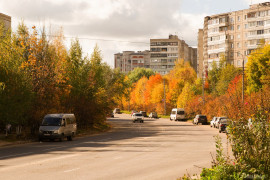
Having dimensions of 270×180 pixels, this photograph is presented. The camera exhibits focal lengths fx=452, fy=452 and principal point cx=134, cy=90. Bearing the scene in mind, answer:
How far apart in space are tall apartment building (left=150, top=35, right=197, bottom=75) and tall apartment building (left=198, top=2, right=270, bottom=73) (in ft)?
188

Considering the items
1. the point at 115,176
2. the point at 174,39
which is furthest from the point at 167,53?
the point at 115,176

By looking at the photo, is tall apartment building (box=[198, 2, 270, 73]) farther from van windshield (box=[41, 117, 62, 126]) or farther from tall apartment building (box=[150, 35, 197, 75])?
van windshield (box=[41, 117, 62, 126])

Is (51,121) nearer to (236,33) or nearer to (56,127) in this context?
(56,127)

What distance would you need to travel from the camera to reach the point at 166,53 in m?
190

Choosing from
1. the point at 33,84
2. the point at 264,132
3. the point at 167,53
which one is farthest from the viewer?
the point at 167,53

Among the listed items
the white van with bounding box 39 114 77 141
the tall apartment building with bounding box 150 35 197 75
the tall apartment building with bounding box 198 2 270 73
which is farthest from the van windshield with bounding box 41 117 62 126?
the tall apartment building with bounding box 150 35 197 75

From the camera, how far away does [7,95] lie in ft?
105

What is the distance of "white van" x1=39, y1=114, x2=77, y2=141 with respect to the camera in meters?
32.3

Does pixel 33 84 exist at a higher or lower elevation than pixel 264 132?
higher

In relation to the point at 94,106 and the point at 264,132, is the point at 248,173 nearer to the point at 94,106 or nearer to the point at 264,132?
the point at 264,132

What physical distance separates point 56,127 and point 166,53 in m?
160

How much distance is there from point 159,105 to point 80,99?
65700 mm

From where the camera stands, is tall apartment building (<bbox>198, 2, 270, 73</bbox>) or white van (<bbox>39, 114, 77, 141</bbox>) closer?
white van (<bbox>39, 114, 77, 141</bbox>)

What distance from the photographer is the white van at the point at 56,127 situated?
1273 inches
